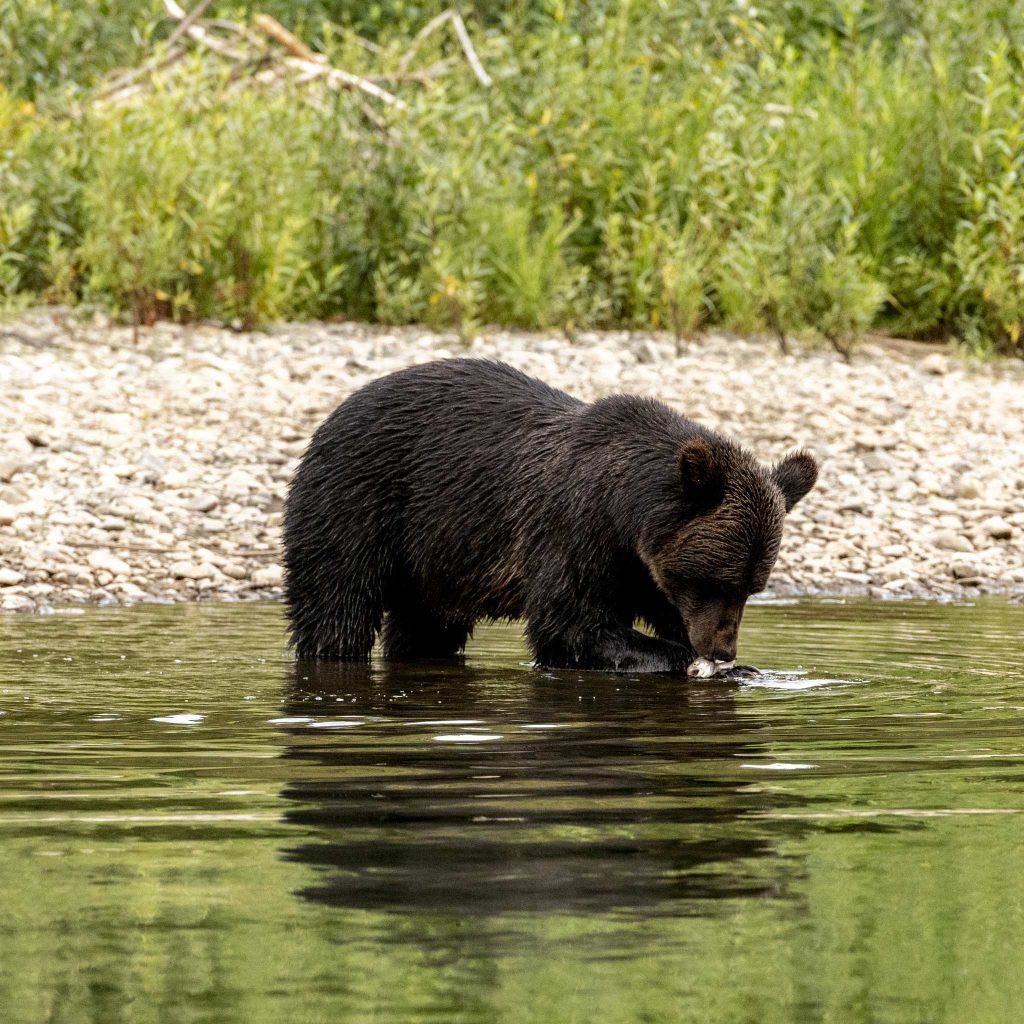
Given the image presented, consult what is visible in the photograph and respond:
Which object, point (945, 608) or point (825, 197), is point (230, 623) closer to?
point (945, 608)

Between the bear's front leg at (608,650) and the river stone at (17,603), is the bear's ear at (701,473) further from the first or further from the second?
the river stone at (17,603)

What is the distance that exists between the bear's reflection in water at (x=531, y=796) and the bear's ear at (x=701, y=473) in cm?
69

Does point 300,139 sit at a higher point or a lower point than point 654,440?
higher

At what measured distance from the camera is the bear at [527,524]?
727cm

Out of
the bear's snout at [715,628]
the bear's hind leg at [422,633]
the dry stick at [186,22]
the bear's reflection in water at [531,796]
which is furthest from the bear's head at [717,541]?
the dry stick at [186,22]

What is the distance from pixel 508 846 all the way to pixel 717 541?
3.15m

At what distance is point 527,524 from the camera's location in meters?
7.77

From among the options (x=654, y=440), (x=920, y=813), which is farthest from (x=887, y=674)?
(x=920, y=813)

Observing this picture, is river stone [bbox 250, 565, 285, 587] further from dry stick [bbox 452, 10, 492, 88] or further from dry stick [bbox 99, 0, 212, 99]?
dry stick [bbox 452, 10, 492, 88]

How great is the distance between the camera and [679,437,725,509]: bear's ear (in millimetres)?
7055

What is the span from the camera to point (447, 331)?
47.4 ft

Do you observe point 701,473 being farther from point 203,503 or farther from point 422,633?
point 203,503

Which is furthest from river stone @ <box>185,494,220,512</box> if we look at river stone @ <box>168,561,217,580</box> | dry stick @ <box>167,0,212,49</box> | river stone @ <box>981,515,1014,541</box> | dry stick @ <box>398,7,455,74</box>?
dry stick @ <box>398,7,455,74</box>

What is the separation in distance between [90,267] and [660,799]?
10.4 m
